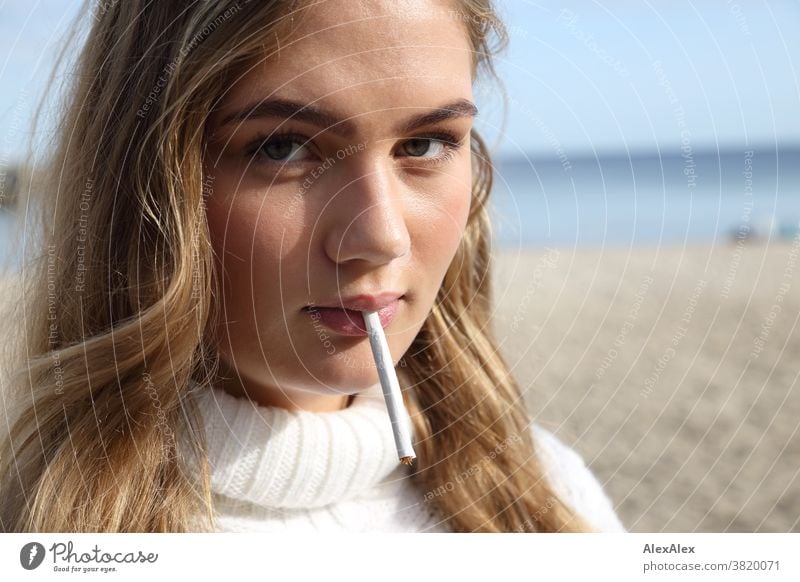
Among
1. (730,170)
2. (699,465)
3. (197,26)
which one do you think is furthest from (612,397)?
(730,170)

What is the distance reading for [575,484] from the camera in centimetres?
99

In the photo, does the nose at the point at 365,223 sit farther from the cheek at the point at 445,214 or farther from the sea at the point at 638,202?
the sea at the point at 638,202

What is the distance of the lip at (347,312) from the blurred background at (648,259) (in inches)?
10.4

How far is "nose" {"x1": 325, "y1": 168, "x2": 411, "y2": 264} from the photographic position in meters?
0.72

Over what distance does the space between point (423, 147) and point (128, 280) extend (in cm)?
28

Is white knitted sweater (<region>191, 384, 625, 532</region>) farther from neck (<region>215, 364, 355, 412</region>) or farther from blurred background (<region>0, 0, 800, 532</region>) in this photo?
blurred background (<region>0, 0, 800, 532</region>)

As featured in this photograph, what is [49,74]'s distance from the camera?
2.73 feet

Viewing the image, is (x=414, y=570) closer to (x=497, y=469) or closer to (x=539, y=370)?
(x=497, y=469)

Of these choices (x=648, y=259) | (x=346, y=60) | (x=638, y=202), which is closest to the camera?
(x=346, y=60)

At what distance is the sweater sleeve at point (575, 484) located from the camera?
38.1 inches

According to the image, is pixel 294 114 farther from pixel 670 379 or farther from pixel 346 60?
pixel 670 379

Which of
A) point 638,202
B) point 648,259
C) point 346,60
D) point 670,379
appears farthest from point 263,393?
point 648,259

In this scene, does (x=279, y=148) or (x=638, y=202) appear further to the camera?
(x=638, y=202)

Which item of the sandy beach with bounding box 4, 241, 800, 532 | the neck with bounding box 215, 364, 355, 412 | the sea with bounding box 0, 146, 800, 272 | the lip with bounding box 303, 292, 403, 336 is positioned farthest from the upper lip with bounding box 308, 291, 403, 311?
the sandy beach with bounding box 4, 241, 800, 532
